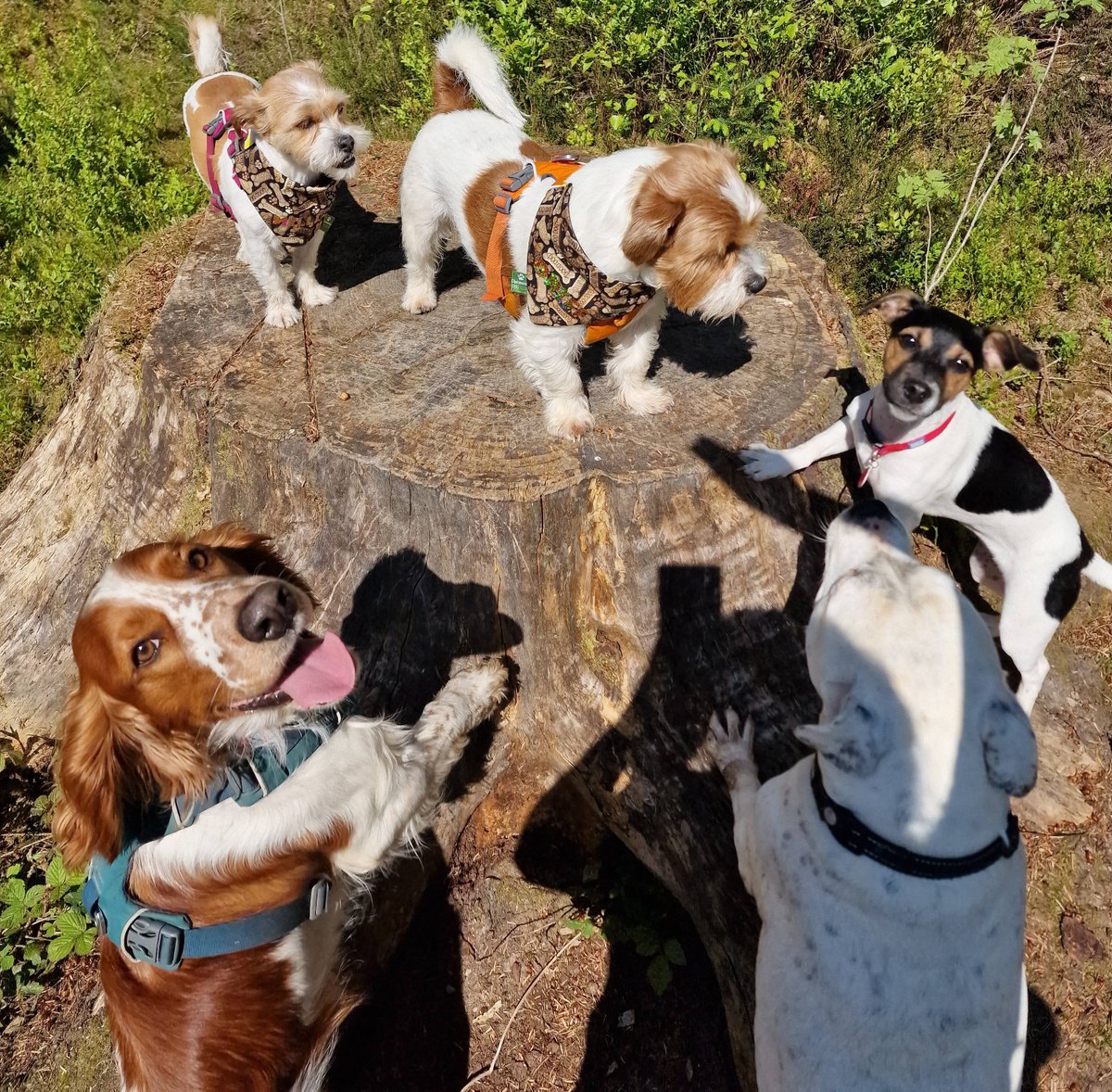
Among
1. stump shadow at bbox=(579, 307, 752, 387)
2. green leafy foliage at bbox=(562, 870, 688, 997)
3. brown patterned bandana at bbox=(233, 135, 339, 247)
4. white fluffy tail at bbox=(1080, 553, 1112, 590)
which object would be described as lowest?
green leafy foliage at bbox=(562, 870, 688, 997)

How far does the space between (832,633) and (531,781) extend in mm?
1935

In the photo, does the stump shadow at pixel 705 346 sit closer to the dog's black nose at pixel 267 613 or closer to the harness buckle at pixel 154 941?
the dog's black nose at pixel 267 613

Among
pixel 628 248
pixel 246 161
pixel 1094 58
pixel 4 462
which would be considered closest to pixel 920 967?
pixel 628 248

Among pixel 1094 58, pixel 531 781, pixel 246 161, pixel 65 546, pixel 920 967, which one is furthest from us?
pixel 1094 58

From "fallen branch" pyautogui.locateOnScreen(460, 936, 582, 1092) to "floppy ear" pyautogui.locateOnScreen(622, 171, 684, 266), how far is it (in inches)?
128

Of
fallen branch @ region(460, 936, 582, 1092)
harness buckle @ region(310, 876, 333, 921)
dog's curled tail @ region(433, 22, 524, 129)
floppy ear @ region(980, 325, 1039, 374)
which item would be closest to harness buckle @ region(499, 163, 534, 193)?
dog's curled tail @ region(433, 22, 524, 129)

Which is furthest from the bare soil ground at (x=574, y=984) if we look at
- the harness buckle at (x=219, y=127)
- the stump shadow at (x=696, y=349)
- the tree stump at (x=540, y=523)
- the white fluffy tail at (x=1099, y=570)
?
the harness buckle at (x=219, y=127)

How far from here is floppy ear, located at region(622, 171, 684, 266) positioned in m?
3.12

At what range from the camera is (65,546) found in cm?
457

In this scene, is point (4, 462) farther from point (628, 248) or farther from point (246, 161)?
point (628, 248)

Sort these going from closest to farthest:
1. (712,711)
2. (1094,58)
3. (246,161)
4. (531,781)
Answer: (712,711) < (531,781) < (246,161) < (1094,58)

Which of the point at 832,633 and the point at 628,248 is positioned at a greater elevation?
the point at 628,248

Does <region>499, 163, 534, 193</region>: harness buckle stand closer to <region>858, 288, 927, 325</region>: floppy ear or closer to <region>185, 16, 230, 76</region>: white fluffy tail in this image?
<region>858, 288, 927, 325</region>: floppy ear

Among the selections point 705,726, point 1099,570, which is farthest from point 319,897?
point 1099,570
